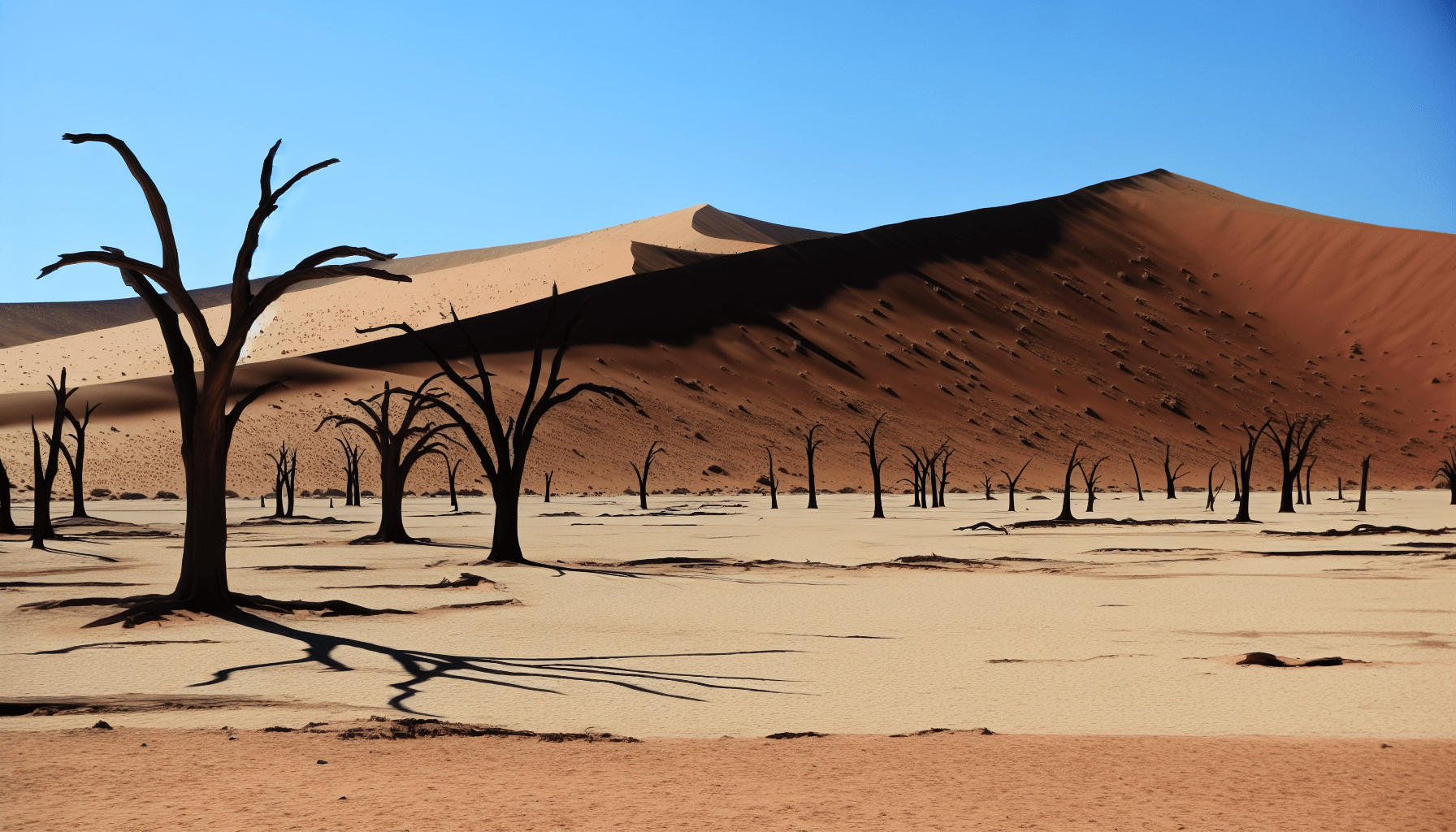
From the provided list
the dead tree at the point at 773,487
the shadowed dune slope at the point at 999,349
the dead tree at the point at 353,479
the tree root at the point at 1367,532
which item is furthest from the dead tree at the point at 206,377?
the shadowed dune slope at the point at 999,349

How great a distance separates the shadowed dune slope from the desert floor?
204 ft

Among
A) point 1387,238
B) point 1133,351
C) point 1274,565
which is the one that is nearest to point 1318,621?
point 1274,565

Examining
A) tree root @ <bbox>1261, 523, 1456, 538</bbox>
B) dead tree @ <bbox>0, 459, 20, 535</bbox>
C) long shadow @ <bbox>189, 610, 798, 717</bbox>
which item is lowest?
tree root @ <bbox>1261, 523, 1456, 538</bbox>

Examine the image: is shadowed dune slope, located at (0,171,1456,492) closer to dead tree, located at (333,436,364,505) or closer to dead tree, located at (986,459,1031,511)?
dead tree, located at (986,459,1031,511)

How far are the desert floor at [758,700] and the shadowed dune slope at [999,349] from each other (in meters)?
62.2

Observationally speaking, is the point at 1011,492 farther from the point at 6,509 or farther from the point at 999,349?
the point at 999,349

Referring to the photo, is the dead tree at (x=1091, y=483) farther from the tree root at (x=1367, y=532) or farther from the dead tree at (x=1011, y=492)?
the tree root at (x=1367, y=532)

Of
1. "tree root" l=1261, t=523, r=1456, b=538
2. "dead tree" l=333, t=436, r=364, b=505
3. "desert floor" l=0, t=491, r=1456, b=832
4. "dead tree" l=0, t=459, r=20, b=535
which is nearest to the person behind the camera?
"desert floor" l=0, t=491, r=1456, b=832

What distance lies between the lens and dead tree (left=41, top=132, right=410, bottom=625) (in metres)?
15.2

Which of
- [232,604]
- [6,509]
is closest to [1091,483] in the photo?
[6,509]

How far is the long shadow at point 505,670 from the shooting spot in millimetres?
10961

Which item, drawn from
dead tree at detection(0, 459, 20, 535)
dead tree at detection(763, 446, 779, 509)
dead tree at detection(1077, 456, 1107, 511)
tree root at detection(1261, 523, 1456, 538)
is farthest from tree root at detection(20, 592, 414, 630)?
dead tree at detection(1077, 456, 1107, 511)

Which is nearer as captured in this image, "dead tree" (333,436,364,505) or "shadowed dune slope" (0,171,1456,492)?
"dead tree" (333,436,364,505)

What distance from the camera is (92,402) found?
281 ft
